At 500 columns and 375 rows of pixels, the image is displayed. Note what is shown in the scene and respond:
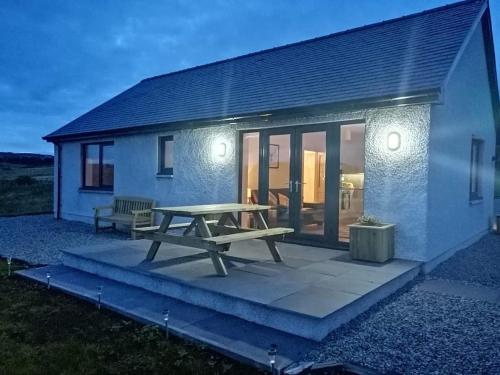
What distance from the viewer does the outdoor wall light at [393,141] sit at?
21.1ft

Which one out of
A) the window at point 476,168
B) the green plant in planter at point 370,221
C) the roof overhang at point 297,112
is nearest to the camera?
the roof overhang at point 297,112

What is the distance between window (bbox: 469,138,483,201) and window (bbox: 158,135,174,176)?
25.7ft

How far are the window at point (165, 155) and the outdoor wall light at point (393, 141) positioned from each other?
601 cm

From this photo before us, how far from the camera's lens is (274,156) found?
8133 mm

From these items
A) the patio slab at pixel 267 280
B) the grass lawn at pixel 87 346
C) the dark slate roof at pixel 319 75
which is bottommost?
the grass lawn at pixel 87 346

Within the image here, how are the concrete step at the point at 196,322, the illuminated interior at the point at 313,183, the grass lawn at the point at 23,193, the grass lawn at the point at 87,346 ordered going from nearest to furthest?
the grass lawn at the point at 87,346 < the concrete step at the point at 196,322 < the illuminated interior at the point at 313,183 < the grass lawn at the point at 23,193

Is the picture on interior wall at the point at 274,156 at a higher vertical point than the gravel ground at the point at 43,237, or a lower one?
higher

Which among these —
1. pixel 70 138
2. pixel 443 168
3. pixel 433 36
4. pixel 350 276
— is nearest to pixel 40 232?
pixel 70 138

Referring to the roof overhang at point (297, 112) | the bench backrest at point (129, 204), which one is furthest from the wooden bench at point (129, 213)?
the roof overhang at point (297, 112)

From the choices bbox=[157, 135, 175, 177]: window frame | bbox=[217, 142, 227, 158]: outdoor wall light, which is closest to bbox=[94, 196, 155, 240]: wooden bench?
bbox=[157, 135, 175, 177]: window frame

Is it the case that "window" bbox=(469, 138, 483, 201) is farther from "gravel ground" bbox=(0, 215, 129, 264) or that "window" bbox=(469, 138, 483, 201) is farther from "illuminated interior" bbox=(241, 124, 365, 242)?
"gravel ground" bbox=(0, 215, 129, 264)

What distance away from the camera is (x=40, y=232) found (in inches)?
414

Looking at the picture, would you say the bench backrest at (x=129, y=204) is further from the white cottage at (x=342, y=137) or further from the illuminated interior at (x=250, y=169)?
the illuminated interior at (x=250, y=169)

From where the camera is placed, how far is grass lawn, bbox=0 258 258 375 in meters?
3.20
